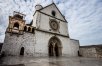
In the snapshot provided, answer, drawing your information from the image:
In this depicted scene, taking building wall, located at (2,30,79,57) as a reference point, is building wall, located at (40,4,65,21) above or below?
above

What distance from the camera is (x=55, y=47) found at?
15.0 meters

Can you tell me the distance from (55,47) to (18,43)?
7711 mm

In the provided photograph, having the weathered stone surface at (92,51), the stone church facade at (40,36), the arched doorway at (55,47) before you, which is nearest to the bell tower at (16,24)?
the stone church facade at (40,36)

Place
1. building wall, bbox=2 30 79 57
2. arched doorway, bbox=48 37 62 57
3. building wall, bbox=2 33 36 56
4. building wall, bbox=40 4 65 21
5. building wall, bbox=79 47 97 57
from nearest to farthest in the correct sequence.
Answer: building wall, bbox=2 33 36 56 → building wall, bbox=2 30 79 57 → arched doorway, bbox=48 37 62 57 → building wall, bbox=79 47 97 57 → building wall, bbox=40 4 65 21

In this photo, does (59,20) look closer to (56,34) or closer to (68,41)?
(56,34)

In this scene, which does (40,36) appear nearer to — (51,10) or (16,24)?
(16,24)

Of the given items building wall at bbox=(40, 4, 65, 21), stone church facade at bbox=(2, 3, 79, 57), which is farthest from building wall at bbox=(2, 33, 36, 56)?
building wall at bbox=(40, 4, 65, 21)

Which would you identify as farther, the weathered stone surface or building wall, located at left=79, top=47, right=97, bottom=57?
building wall, located at left=79, top=47, right=97, bottom=57

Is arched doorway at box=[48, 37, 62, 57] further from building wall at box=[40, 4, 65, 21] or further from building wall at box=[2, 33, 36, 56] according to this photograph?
building wall at box=[40, 4, 65, 21]

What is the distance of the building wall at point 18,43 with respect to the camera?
31.0ft

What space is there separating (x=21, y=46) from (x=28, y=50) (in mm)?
1255

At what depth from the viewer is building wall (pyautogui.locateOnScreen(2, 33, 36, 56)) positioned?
31.0 feet

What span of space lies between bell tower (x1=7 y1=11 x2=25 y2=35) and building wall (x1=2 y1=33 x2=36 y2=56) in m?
0.73

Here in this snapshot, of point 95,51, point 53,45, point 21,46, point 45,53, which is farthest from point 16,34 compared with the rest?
point 95,51
